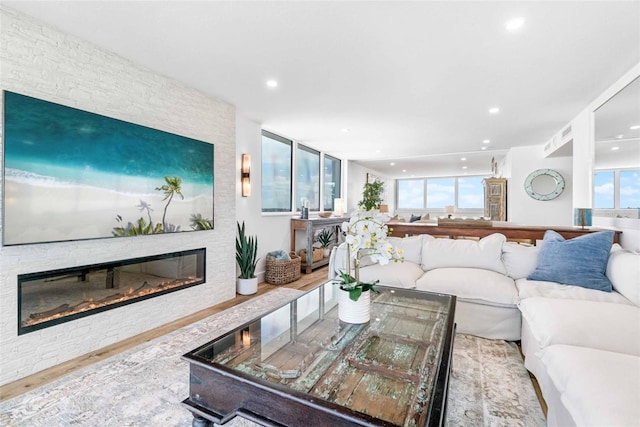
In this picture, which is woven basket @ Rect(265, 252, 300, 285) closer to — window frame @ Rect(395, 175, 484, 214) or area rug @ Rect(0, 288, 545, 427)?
area rug @ Rect(0, 288, 545, 427)

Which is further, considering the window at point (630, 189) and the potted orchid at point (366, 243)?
the window at point (630, 189)

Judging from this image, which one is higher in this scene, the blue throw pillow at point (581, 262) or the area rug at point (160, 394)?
the blue throw pillow at point (581, 262)

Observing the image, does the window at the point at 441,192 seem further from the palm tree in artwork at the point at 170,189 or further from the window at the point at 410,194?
the palm tree in artwork at the point at 170,189

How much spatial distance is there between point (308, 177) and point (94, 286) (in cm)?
442

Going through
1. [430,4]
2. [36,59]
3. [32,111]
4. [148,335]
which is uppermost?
[430,4]

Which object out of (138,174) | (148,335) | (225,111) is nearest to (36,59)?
(138,174)

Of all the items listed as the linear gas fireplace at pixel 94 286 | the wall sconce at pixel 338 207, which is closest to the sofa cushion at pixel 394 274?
the linear gas fireplace at pixel 94 286

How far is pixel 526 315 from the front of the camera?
2.11 m

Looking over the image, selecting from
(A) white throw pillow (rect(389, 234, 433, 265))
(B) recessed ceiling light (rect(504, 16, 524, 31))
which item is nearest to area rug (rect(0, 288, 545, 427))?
(A) white throw pillow (rect(389, 234, 433, 265))

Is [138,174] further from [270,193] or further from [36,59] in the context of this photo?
[270,193]

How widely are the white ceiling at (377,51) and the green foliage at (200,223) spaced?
142cm

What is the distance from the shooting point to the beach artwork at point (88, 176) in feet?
6.56

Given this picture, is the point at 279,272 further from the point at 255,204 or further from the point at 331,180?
the point at 331,180

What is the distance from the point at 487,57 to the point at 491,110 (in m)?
1.59
